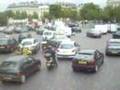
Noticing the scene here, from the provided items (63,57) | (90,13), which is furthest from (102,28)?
(90,13)

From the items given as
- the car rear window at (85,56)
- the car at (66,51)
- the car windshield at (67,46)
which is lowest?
the car at (66,51)

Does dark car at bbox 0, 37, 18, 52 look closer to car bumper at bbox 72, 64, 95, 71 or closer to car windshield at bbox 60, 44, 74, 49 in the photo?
car windshield at bbox 60, 44, 74, 49

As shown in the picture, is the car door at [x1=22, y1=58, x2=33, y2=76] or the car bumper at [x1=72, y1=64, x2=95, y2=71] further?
the car bumper at [x1=72, y1=64, x2=95, y2=71]

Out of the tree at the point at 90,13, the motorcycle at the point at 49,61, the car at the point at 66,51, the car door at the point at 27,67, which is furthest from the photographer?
the tree at the point at 90,13

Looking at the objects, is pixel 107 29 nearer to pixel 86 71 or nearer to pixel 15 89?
pixel 86 71

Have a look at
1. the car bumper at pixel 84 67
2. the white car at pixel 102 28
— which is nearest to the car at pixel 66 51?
the car bumper at pixel 84 67

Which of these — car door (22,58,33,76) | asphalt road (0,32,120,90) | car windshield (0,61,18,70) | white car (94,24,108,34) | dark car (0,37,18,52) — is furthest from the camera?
white car (94,24,108,34)

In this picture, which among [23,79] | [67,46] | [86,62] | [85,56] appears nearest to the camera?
[23,79]

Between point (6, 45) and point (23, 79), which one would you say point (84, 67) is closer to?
point (23, 79)

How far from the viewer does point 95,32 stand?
5641 cm

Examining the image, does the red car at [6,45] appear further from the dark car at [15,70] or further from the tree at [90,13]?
the tree at [90,13]

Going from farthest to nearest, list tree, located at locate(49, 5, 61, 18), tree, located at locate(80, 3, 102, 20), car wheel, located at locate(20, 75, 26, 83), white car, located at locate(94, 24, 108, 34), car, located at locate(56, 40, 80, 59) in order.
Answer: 1. tree, located at locate(80, 3, 102, 20)
2. tree, located at locate(49, 5, 61, 18)
3. white car, located at locate(94, 24, 108, 34)
4. car, located at locate(56, 40, 80, 59)
5. car wheel, located at locate(20, 75, 26, 83)

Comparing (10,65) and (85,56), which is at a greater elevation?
(10,65)

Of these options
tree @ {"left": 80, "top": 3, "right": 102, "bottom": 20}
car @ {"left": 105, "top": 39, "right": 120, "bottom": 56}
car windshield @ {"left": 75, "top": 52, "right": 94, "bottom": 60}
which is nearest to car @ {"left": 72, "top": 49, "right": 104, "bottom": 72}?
car windshield @ {"left": 75, "top": 52, "right": 94, "bottom": 60}
